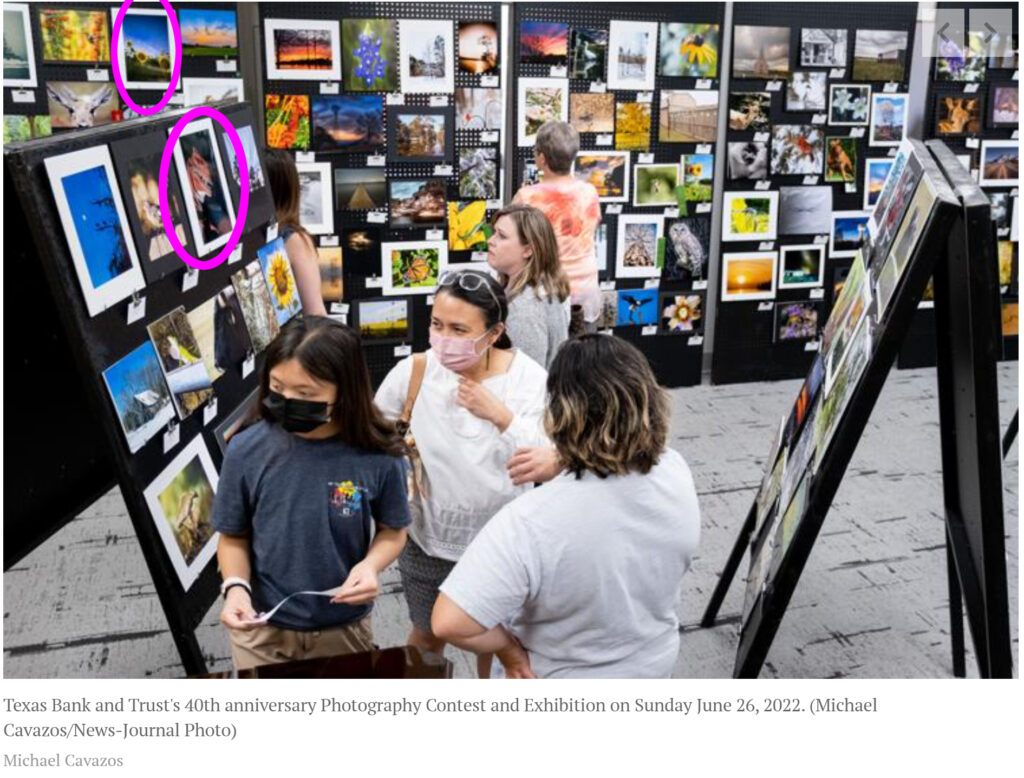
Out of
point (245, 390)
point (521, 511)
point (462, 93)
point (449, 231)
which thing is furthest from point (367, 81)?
point (521, 511)

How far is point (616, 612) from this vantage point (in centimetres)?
185

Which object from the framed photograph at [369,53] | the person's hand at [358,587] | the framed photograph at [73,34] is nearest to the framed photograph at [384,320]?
the framed photograph at [369,53]

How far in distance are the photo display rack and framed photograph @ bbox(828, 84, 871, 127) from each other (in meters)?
3.86

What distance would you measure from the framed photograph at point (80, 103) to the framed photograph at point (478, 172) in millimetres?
1846

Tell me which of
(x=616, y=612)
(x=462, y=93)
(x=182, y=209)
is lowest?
(x=616, y=612)

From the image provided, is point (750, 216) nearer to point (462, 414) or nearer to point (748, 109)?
point (748, 109)

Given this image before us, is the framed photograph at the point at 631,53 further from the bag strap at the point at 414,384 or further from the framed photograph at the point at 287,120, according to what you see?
the bag strap at the point at 414,384

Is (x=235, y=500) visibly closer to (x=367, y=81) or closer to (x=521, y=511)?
(x=521, y=511)

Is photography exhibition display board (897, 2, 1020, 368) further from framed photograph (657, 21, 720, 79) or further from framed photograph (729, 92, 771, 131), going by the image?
framed photograph (657, 21, 720, 79)

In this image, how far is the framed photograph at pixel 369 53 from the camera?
17.1 ft

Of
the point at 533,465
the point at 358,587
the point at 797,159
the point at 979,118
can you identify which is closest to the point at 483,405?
the point at 533,465
